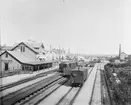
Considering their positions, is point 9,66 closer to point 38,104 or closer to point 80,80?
point 80,80

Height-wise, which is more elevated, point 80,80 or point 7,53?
point 7,53

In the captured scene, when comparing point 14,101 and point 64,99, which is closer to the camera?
point 14,101

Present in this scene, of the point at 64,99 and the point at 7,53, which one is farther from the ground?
the point at 7,53

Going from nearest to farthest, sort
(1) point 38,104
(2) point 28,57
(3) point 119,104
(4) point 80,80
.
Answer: (3) point 119,104 < (1) point 38,104 < (4) point 80,80 < (2) point 28,57

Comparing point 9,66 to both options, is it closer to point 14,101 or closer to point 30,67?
point 30,67

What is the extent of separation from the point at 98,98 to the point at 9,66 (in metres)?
27.8

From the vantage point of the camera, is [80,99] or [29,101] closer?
[29,101]

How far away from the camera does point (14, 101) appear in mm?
14742

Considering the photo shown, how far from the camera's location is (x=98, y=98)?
16.7m

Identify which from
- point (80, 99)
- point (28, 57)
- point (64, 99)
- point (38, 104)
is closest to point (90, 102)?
point (80, 99)

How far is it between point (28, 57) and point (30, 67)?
8.79 meters

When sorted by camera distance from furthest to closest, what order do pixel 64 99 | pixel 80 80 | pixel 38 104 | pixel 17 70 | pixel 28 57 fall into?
pixel 28 57
pixel 17 70
pixel 80 80
pixel 64 99
pixel 38 104

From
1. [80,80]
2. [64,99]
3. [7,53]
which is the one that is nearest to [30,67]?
[7,53]

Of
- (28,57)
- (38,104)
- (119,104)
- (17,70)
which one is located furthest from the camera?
(28,57)
